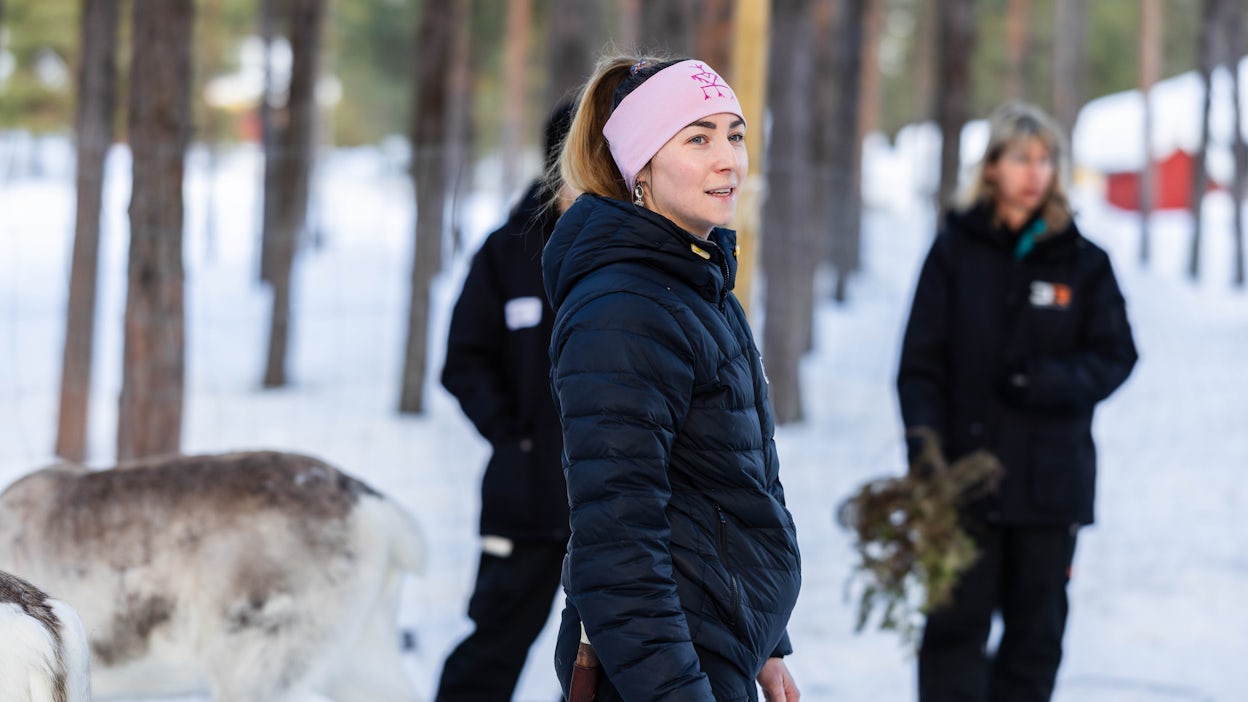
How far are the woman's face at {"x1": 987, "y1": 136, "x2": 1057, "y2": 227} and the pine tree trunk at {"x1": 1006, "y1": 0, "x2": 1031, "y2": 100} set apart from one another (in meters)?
17.8

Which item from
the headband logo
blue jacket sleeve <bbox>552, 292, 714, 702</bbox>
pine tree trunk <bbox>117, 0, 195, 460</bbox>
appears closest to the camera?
blue jacket sleeve <bbox>552, 292, 714, 702</bbox>

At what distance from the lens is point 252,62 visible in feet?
101

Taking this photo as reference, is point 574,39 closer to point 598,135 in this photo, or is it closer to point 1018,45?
point 598,135

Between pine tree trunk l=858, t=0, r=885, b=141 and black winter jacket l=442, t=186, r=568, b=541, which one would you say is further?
pine tree trunk l=858, t=0, r=885, b=141

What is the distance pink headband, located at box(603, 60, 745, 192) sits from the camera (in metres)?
2.27

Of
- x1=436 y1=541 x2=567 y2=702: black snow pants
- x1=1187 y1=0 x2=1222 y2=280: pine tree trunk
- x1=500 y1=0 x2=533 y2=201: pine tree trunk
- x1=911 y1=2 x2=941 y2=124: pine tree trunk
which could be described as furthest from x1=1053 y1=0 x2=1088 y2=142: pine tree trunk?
x1=436 y1=541 x2=567 y2=702: black snow pants

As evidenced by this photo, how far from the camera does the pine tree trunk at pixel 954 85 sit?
10188 mm

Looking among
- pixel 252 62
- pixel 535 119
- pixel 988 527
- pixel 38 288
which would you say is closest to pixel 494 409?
pixel 988 527

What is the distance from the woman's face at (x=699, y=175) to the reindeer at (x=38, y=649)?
127 cm

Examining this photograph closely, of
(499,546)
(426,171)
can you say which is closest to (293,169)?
(426,171)

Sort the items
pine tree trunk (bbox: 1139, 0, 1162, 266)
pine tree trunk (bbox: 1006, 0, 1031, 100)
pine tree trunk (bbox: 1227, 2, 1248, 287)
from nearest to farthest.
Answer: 1. pine tree trunk (bbox: 1227, 2, 1248, 287)
2. pine tree trunk (bbox: 1139, 0, 1162, 266)
3. pine tree trunk (bbox: 1006, 0, 1031, 100)

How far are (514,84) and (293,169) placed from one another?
1134 centimetres

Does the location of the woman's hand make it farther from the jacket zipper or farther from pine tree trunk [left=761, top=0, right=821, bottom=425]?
pine tree trunk [left=761, top=0, right=821, bottom=425]

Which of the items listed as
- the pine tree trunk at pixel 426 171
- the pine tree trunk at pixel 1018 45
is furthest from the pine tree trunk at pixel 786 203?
the pine tree trunk at pixel 1018 45
